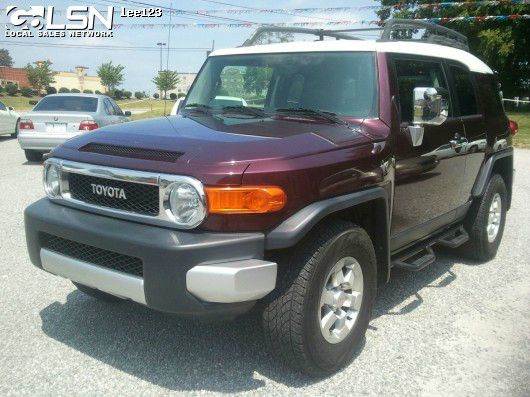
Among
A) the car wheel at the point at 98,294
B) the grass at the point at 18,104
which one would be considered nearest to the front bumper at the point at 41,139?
the car wheel at the point at 98,294

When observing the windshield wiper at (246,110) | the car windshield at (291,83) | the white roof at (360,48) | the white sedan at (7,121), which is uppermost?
the white roof at (360,48)

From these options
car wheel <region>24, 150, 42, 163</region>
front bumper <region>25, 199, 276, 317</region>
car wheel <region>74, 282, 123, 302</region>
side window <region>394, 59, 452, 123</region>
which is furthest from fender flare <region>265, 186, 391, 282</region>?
car wheel <region>24, 150, 42, 163</region>

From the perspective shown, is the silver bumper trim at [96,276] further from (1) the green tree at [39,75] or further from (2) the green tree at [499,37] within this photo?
(1) the green tree at [39,75]

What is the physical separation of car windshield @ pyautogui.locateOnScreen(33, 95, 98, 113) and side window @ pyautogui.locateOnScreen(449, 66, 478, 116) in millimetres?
8910

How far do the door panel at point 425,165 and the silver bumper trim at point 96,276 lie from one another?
72.9 inches

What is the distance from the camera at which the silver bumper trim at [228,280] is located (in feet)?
8.44

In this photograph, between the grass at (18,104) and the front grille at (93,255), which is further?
the grass at (18,104)

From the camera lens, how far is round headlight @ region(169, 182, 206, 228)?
2689 mm

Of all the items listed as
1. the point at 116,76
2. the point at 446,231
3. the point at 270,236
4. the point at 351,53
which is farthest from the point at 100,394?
the point at 116,76

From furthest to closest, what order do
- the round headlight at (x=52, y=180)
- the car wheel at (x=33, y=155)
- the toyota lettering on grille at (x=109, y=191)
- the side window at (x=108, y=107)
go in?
the side window at (x=108, y=107) < the car wheel at (x=33, y=155) < the round headlight at (x=52, y=180) < the toyota lettering on grille at (x=109, y=191)

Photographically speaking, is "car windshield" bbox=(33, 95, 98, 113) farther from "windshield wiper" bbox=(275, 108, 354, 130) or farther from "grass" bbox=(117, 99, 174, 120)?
"grass" bbox=(117, 99, 174, 120)

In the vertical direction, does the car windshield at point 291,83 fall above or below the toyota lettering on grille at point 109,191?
above

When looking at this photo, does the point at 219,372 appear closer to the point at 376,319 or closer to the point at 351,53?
the point at 376,319

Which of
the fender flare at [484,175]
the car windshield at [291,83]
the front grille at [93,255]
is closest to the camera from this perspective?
the front grille at [93,255]
